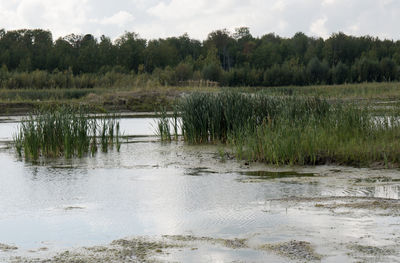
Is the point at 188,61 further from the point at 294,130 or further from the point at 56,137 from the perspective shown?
the point at 294,130

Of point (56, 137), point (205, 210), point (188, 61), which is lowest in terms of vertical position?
point (205, 210)

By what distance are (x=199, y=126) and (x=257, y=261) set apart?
9.87 meters

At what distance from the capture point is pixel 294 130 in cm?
1134

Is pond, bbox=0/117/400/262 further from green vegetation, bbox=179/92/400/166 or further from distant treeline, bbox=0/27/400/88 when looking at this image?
distant treeline, bbox=0/27/400/88

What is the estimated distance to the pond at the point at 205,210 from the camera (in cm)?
574

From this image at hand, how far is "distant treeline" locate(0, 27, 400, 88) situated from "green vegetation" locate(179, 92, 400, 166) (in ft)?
57.2

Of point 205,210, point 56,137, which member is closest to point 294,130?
point 205,210

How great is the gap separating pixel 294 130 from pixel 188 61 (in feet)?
182

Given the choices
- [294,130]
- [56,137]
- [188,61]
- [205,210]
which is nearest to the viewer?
[205,210]

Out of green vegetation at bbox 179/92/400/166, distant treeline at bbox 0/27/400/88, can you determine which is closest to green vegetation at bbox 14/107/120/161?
green vegetation at bbox 179/92/400/166

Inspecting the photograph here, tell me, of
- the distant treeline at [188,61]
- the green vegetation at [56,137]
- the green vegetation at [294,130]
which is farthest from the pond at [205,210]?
the distant treeline at [188,61]

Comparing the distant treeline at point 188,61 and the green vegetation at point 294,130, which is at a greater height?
the distant treeline at point 188,61

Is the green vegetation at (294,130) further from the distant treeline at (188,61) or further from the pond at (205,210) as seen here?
the distant treeline at (188,61)

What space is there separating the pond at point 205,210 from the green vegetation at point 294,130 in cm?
43
